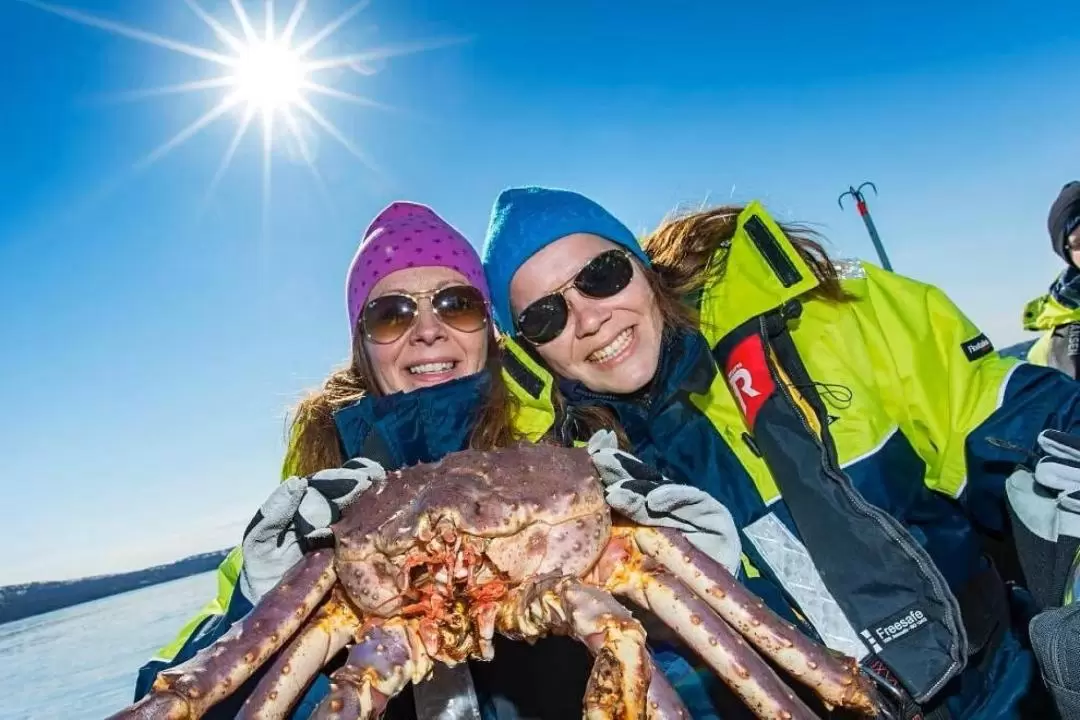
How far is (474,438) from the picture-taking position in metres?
2.67

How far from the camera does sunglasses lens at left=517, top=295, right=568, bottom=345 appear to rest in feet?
9.14

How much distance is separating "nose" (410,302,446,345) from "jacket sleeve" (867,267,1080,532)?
1.84m

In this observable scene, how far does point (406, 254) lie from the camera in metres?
3.30

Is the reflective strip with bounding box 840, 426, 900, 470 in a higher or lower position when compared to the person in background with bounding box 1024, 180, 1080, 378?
lower

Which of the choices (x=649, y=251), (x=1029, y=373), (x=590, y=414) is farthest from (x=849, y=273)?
(x=590, y=414)

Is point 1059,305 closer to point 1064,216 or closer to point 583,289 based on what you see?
point 1064,216

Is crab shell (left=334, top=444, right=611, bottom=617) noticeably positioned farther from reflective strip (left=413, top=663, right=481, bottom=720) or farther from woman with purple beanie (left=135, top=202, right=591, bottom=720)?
reflective strip (left=413, top=663, right=481, bottom=720)

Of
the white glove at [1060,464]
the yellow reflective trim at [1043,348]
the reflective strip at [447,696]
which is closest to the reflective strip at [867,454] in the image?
the white glove at [1060,464]

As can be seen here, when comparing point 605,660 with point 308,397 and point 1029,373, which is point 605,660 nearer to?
point 1029,373

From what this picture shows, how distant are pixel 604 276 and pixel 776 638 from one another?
5.04ft

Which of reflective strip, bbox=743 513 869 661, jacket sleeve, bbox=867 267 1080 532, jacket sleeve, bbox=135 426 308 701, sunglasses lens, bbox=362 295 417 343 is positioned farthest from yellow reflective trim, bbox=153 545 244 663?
jacket sleeve, bbox=867 267 1080 532

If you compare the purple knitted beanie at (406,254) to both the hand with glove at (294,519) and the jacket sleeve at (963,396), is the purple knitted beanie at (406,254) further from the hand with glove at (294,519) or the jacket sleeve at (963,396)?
the jacket sleeve at (963,396)

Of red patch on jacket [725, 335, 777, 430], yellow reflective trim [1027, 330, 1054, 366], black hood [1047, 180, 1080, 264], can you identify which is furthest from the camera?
yellow reflective trim [1027, 330, 1054, 366]

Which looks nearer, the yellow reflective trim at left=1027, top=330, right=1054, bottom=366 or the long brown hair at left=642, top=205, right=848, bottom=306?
the long brown hair at left=642, top=205, right=848, bottom=306
